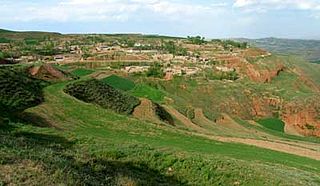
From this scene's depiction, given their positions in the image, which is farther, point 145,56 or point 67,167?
point 145,56

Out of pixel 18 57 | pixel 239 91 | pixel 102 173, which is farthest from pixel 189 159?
pixel 18 57

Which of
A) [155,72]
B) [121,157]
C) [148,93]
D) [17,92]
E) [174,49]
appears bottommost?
[148,93]

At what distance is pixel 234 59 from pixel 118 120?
228 ft

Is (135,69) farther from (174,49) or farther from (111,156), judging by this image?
(111,156)

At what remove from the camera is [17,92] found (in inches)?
1572

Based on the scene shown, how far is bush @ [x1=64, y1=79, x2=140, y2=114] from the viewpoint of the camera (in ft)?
154

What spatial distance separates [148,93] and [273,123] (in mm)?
20014

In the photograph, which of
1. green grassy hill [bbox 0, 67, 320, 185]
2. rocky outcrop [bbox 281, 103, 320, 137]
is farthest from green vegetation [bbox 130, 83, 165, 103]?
green grassy hill [bbox 0, 67, 320, 185]

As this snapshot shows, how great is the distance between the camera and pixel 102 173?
15.2 metres

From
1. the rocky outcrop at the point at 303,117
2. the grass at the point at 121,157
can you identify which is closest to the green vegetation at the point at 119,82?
the rocky outcrop at the point at 303,117

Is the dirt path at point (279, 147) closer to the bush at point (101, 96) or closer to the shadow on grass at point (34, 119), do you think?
the bush at point (101, 96)

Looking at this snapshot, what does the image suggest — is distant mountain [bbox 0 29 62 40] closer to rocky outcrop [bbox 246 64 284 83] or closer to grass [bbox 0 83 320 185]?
rocky outcrop [bbox 246 64 284 83]

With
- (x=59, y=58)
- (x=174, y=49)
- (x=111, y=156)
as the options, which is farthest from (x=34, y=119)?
(x=174, y=49)

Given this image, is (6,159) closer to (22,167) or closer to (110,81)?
(22,167)
